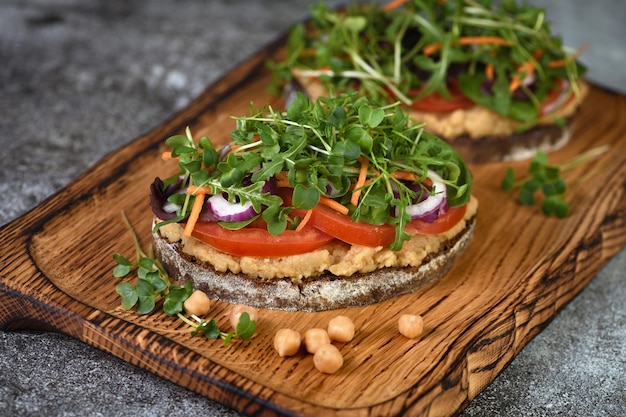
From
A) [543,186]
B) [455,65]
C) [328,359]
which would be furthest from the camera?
[455,65]

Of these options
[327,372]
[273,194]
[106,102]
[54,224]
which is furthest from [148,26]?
[327,372]

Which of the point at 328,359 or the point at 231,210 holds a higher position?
the point at 231,210

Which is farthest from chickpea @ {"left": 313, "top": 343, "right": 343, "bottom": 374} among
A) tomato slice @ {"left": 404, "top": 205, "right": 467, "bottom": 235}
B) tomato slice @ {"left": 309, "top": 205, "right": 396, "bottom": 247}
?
tomato slice @ {"left": 404, "top": 205, "right": 467, "bottom": 235}

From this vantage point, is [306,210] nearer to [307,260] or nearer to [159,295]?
[307,260]

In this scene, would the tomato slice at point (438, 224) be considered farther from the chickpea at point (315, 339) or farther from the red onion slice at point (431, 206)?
the chickpea at point (315, 339)

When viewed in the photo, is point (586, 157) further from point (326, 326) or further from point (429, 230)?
point (326, 326)

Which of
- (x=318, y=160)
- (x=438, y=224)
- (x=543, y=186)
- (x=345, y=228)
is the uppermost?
(x=318, y=160)

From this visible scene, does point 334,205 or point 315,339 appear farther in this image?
point 334,205

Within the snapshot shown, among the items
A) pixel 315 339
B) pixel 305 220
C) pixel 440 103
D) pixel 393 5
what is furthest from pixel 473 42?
Result: pixel 315 339
